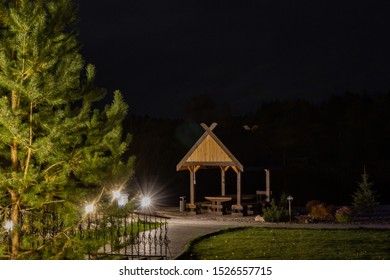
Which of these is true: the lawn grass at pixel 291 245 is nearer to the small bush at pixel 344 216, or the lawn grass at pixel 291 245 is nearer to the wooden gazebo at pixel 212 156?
the small bush at pixel 344 216

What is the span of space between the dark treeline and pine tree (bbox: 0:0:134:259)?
18.1 metres

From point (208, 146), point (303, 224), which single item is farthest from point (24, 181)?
point (208, 146)

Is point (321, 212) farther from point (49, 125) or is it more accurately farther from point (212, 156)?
point (49, 125)

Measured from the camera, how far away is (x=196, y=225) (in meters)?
21.4

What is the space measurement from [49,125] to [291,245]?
1042 cm

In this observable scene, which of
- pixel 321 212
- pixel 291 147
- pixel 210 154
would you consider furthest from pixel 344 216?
pixel 291 147

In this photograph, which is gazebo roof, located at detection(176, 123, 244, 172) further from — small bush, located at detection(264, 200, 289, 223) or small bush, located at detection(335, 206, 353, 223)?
small bush, located at detection(335, 206, 353, 223)

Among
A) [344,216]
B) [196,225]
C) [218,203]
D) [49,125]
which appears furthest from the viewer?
[218,203]

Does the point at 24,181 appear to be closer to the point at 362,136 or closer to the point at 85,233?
the point at 85,233

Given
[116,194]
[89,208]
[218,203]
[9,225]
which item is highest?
[116,194]

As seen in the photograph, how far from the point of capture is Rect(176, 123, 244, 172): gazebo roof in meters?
25.9

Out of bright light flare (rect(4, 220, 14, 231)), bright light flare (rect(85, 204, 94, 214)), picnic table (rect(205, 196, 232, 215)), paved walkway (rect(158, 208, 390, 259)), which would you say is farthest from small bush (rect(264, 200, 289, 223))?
bright light flare (rect(4, 220, 14, 231))

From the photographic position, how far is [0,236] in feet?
25.6
